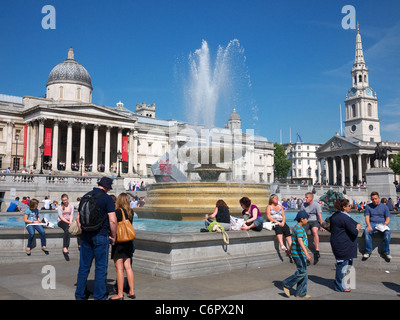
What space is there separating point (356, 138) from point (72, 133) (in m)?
75.6

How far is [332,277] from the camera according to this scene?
8055 mm

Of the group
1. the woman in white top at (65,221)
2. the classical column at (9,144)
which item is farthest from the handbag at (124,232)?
the classical column at (9,144)

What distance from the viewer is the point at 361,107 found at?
10656cm

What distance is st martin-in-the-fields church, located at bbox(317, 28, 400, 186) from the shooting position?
9581cm

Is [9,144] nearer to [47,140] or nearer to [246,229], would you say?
[47,140]

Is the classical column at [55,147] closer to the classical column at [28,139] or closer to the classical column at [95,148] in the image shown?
the classical column at [28,139]

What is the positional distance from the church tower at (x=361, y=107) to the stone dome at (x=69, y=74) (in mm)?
73916

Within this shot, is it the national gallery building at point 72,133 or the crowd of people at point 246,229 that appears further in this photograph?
the national gallery building at point 72,133

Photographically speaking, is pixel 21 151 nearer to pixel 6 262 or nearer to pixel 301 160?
pixel 6 262

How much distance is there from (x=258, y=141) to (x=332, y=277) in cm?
8796

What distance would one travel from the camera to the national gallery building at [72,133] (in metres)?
56.2

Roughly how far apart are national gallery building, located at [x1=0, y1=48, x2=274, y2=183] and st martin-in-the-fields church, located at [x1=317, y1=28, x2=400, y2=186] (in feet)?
137

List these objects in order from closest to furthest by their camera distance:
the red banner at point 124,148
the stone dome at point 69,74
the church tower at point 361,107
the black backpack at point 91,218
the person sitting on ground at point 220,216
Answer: the black backpack at point 91,218 → the person sitting on ground at point 220,216 → the red banner at point 124,148 → the stone dome at point 69,74 → the church tower at point 361,107
